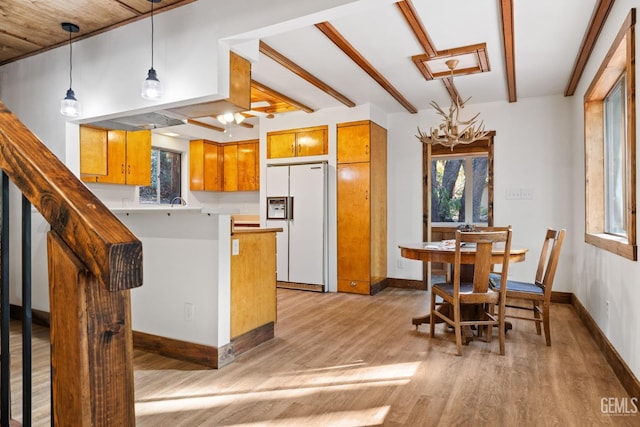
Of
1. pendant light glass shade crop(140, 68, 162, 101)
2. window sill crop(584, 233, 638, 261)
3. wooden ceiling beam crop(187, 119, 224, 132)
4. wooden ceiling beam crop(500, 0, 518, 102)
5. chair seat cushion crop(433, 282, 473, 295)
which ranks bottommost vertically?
chair seat cushion crop(433, 282, 473, 295)

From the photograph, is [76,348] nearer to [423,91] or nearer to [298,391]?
[298,391]

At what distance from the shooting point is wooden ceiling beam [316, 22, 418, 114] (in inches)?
120

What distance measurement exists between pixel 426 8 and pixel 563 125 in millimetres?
2940

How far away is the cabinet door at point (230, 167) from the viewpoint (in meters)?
6.75

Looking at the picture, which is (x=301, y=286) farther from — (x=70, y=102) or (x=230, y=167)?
(x=70, y=102)

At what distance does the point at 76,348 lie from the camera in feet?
2.06

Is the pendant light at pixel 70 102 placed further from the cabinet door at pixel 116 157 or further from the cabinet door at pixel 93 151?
the cabinet door at pixel 116 157

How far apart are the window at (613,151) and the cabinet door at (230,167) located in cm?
497

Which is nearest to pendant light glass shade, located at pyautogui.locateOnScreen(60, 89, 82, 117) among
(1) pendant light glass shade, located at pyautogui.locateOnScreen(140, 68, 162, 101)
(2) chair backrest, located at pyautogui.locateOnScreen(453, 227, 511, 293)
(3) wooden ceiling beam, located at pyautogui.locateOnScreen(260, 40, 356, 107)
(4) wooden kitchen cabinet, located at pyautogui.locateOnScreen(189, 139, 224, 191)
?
(1) pendant light glass shade, located at pyautogui.locateOnScreen(140, 68, 162, 101)

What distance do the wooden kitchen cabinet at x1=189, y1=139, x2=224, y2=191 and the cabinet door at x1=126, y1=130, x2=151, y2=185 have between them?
149 cm

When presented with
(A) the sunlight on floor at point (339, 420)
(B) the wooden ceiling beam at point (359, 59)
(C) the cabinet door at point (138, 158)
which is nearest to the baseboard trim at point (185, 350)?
(A) the sunlight on floor at point (339, 420)

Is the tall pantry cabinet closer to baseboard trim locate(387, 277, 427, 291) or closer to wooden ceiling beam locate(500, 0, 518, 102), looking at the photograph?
baseboard trim locate(387, 277, 427, 291)

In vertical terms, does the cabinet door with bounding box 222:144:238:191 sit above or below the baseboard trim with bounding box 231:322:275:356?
above

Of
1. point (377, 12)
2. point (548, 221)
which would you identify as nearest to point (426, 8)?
point (377, 12)
